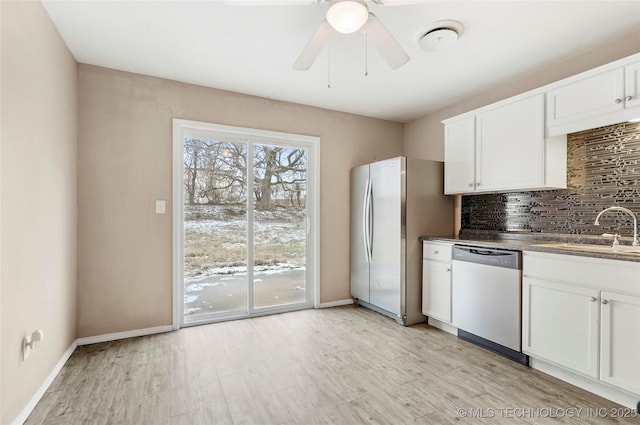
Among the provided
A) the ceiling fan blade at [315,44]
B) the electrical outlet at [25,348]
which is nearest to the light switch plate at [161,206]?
the electrical outlet at [25,348]

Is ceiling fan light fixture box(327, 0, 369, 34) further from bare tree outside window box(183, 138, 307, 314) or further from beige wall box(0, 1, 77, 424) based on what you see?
bare tree outside window box(183, 138, 307, 314)

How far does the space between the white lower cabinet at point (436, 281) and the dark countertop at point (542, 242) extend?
0.12 meters

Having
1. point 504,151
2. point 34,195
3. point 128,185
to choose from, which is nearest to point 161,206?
point 128,185

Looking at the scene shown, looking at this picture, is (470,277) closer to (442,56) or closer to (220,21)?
(442,56)

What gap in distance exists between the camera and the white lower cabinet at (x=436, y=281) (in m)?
2.98

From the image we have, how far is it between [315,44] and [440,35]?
0.95m

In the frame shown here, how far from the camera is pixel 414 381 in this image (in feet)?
7.04

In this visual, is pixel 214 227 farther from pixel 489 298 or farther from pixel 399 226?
pixel 489 298

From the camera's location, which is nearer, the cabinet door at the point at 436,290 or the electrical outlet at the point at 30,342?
the electrical outlet at the point at 30,342

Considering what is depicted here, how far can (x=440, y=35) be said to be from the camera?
2.20 meters

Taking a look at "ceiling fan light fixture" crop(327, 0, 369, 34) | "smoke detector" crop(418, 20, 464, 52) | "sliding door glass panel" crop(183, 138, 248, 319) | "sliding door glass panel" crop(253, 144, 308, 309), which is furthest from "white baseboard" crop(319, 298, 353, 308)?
"ceiling fan light fixture" crop(327, 0, 369, 34)

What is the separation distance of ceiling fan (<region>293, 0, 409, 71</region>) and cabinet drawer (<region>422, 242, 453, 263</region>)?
1774 millimetres

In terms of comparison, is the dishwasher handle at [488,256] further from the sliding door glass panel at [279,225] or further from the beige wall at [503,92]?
the sliding door glass panel at [279,225]

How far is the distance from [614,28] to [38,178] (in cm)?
391
